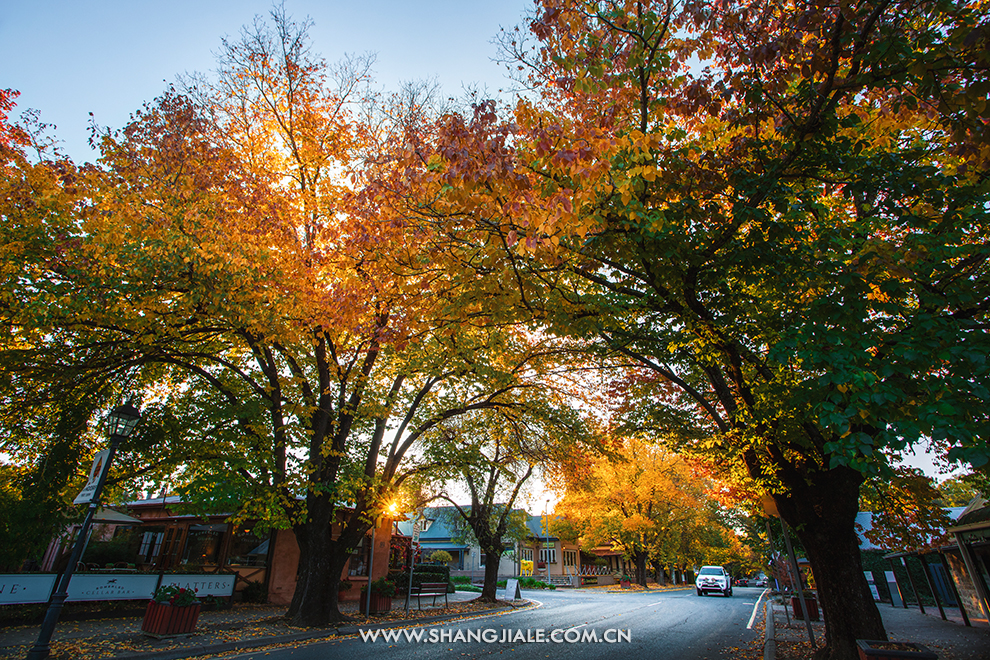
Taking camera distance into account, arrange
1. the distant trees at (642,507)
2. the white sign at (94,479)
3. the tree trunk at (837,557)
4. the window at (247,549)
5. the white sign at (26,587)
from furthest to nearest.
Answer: the distant trees at (642,507)
the window at (247,549)
the white sign at (26,587)
the tree trunk at (837,557)
the white sign at (94,479)

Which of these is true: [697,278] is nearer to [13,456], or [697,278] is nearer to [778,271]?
[778,271]

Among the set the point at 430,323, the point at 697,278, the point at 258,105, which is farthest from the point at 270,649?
the point at 258,105

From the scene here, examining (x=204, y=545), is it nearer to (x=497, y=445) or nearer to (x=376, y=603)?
(x=376, y=603)

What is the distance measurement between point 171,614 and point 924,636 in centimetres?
1800

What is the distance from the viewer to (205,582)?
15.8m

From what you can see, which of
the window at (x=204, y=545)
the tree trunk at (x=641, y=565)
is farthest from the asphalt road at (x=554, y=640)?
the tree trunk at (x=641, y=565)

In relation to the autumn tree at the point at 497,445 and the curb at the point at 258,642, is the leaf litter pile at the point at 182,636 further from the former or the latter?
the autumn tree at the point at 497,445

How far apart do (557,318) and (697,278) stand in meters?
2.18

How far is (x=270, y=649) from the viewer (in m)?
9.34

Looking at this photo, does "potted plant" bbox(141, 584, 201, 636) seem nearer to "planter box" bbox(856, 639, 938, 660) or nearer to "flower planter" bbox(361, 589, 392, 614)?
"flower planter" bbox(361, 589, 392, 614)

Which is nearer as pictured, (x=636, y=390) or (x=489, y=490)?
(x=636, y=390)

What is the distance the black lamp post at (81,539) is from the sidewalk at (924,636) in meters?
11.5

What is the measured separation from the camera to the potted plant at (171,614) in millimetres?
9984

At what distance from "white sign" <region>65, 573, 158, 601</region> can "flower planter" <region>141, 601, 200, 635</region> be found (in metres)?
4.18
